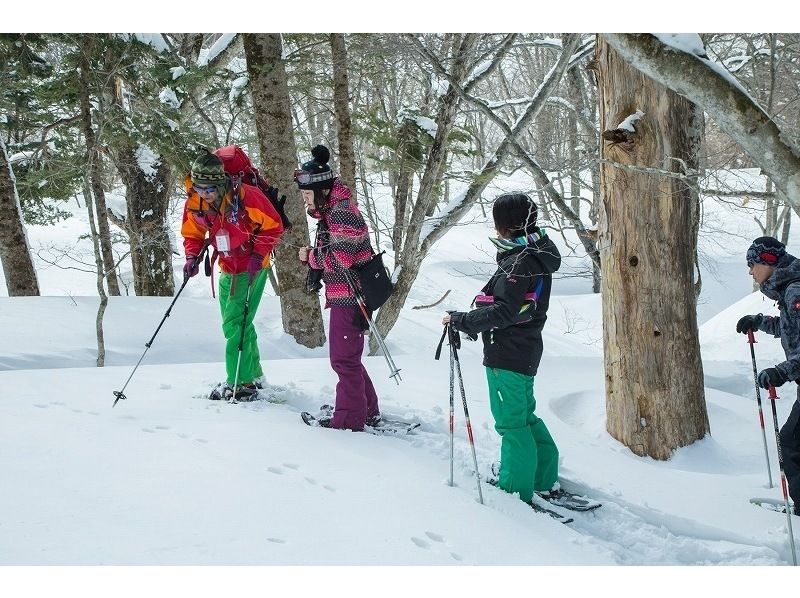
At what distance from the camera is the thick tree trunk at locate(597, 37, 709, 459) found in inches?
207

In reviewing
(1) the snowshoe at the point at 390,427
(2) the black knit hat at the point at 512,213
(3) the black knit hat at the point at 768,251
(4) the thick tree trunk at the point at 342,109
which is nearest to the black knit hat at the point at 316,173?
(2) the black knit hat at the point at 512,213

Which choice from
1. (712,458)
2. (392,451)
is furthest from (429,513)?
(712,458)

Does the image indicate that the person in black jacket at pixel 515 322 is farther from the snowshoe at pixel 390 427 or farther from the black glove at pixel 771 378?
the black glove at pixel 771 378

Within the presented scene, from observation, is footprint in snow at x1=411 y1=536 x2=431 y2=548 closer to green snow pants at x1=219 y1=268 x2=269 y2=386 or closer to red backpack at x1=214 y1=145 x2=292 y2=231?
green snow pants at x1=219 y1=268 x2=269 y2=386

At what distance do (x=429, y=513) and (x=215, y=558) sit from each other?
1.14m

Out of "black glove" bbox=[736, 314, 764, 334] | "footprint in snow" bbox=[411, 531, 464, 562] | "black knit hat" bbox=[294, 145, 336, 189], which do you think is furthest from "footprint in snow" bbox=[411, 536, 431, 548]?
"black glove" bbox=[736, 314, 764, 334]

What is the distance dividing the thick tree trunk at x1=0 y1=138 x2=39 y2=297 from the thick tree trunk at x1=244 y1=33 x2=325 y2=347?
12.4 feet

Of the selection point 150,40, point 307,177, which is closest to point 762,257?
point 307,177

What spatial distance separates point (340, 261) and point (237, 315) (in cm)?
102

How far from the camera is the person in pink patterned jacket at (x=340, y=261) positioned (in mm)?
4453

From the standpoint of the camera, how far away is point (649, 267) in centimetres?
534

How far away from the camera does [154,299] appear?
954cm

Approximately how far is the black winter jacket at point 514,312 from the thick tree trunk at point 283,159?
406 centimetres

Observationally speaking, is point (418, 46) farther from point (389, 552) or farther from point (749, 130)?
point (389, 552)
